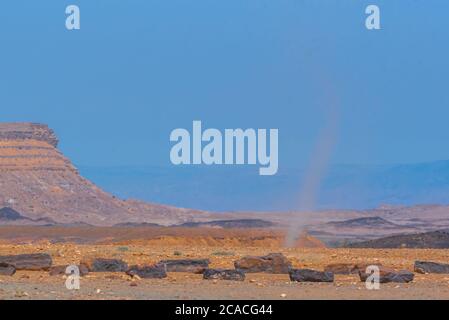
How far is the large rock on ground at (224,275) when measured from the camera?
2131cm

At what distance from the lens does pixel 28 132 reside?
382 ft

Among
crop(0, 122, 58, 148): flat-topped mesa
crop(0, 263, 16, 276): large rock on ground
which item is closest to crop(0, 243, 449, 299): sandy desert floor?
crop(0, 263, 16, 276): large rock on ground

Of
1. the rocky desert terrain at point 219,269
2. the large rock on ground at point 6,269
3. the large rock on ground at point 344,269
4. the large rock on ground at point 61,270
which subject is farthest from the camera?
the large rock on ground at point 344,269

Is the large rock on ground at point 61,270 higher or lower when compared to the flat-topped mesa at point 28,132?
lower

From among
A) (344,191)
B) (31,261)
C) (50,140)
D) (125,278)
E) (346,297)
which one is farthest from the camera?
(344,191)

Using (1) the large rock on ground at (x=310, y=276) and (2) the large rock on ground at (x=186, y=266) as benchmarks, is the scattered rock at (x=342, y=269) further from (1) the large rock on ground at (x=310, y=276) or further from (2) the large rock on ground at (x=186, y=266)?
(2) the large rock on ground at (x=186, y=266)

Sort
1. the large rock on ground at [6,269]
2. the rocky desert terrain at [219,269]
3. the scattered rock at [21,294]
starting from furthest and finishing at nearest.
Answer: the large rock on ground at [6,269]
the rocky desert terrain at [219,269]
the scattered rock at [21,294]

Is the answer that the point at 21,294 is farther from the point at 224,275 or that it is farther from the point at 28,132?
the point at 28,132

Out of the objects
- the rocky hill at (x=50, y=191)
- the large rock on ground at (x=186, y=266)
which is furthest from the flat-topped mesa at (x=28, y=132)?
the large rock on ground at (x=186, y=266)

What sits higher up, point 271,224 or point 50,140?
point 50,140
